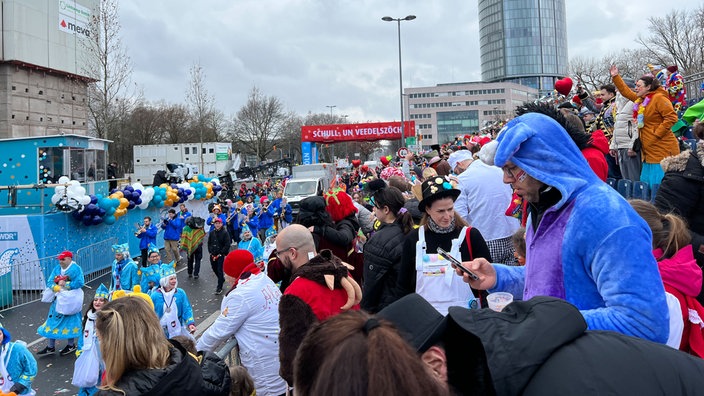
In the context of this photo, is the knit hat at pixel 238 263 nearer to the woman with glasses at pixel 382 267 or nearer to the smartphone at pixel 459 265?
the woman with glasses at pixel 382 267

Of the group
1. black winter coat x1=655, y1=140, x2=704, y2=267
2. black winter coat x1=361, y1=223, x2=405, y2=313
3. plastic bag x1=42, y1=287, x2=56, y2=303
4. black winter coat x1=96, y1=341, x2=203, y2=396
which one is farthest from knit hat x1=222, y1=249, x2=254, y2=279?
plastic bag x1=42, y1=287, x2=56, y2=303

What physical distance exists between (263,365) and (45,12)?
178 feet

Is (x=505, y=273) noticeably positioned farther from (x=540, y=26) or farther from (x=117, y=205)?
(x=540, y=26)

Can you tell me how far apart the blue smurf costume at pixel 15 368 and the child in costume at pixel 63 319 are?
8.86 feet

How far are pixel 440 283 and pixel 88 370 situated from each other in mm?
4370

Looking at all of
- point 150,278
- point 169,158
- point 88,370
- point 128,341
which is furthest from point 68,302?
point 169,158

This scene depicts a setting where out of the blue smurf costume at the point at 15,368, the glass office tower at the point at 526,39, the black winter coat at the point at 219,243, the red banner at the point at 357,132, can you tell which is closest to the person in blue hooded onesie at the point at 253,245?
the black winter coat at the point at 219,243

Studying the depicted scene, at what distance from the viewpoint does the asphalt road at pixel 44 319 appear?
673 cm

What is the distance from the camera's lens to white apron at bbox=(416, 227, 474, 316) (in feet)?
11.0

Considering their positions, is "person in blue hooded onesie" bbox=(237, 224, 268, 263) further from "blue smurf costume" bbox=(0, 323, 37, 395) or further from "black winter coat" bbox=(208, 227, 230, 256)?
"blue smurf costume" bbox=(0, 323, 37, 395)

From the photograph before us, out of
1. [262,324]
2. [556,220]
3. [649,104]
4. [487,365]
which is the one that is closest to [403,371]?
[487,365]

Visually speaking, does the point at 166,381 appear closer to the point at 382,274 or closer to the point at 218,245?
the point at 382,274

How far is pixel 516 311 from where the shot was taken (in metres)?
1.23

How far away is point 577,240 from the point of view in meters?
1.68
